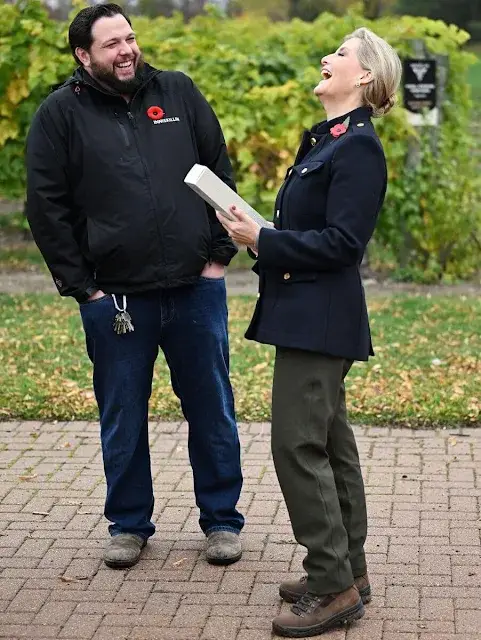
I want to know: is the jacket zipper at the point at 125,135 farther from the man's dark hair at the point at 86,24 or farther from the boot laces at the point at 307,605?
the boot laces at the point at 307,605

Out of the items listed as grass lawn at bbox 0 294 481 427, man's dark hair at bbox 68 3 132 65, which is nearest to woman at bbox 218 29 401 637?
man's dark hair at bbox 68 3 132 65

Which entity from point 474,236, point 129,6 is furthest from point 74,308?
point 129,6

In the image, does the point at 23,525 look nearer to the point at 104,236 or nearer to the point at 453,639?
the point at 104,236

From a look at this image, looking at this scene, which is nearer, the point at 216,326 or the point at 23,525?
the point at 216,326

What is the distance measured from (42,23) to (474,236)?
4.34 metres

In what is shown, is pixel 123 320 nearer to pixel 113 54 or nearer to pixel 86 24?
pixel 113 54

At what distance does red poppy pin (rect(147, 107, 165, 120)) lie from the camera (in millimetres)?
4672

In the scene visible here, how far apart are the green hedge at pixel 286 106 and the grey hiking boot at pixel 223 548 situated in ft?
20.8

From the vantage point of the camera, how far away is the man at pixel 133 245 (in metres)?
4.60

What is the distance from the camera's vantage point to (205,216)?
188 inches

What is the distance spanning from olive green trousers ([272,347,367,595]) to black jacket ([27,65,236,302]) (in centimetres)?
77

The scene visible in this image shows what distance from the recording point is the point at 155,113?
184 inches

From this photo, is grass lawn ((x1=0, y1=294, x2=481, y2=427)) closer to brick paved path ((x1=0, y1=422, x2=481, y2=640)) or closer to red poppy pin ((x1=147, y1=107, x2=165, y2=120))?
brick paved path ((x1=0, y1=422, x2=481, y2=640))

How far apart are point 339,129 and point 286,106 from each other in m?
7.14
